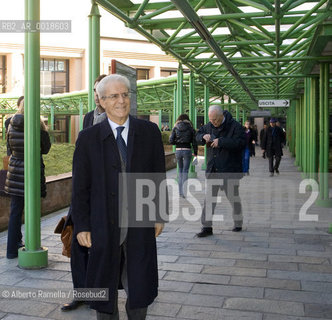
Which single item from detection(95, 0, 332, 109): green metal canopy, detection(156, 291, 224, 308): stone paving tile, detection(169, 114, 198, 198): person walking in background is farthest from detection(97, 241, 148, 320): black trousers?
detection(169, 114, 198, 198): person walking in background

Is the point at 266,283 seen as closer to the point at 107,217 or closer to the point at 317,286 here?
the point at 317,286

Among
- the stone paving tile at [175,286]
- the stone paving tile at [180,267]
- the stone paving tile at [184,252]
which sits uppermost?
the stone paving tile at [184,252]

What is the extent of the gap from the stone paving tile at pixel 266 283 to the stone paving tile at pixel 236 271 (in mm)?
155

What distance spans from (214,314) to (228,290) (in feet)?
1.98

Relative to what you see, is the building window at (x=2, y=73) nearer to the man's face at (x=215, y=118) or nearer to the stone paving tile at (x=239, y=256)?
the man's face at (x=215, y=118)

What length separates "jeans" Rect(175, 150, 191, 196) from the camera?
1039cm

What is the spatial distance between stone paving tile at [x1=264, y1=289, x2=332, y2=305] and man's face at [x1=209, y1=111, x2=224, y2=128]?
270 centimetres

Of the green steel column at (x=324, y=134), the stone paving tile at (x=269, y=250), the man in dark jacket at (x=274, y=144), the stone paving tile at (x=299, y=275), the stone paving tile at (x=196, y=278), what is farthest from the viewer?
the man in dark jacket at (x=274, y=144)

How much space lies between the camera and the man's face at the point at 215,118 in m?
6.46

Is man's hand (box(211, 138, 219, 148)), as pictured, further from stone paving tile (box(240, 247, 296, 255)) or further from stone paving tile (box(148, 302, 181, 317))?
stone paving tile (box(148, 302, 181, 317))

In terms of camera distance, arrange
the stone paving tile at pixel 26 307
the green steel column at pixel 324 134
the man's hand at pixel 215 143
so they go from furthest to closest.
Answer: the green steel column at pixel 324 134
the man's hand at pixel 215 143
the stone paving tile at pixel 26 307

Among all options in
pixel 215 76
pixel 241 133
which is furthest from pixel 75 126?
pixel 241 133

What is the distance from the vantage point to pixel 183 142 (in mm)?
10398

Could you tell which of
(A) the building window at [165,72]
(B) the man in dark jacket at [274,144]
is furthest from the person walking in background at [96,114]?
(A) the building window at [165,72]
